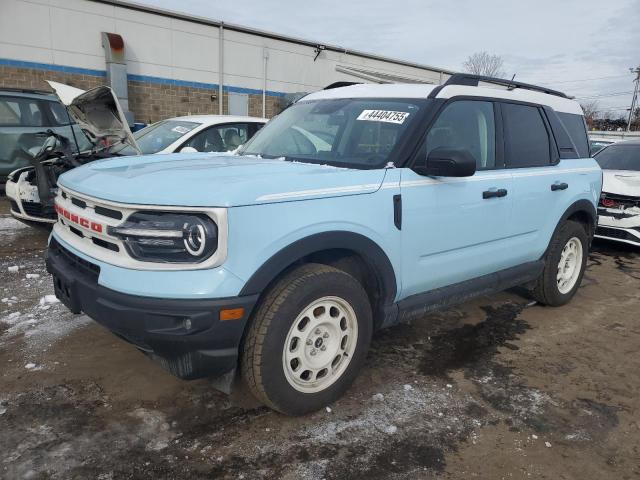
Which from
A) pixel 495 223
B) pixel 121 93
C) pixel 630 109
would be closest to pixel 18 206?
pixel 495 223

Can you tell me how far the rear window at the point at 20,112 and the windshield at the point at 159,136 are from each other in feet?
8.54

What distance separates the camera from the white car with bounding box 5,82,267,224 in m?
5.43

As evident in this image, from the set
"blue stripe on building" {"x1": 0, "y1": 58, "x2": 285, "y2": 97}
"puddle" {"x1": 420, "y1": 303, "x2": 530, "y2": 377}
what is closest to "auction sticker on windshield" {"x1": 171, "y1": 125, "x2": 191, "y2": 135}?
"puddle" {"x1": 420, "y1": 303, "x2": 530, "y2": 377}

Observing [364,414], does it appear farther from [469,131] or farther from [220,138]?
[220,138]

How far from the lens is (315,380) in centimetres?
283

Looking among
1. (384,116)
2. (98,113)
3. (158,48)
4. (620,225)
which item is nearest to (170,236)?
(384,116)

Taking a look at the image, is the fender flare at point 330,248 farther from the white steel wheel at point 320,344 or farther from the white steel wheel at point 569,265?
the white steel wheel at point 569,265

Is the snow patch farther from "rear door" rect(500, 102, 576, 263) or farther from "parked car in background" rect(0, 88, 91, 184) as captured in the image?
"parked car in background" rect(0, 88, 91, 184)

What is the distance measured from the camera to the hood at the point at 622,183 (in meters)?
6.81

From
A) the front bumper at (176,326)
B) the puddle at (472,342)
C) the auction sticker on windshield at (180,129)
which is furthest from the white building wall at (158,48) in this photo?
the puddle at (472,342)

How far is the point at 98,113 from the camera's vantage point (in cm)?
563

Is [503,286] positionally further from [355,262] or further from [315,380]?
[315,380]

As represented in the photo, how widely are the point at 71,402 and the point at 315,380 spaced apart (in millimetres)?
1410

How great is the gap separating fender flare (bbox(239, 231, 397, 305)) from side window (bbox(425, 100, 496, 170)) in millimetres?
815
